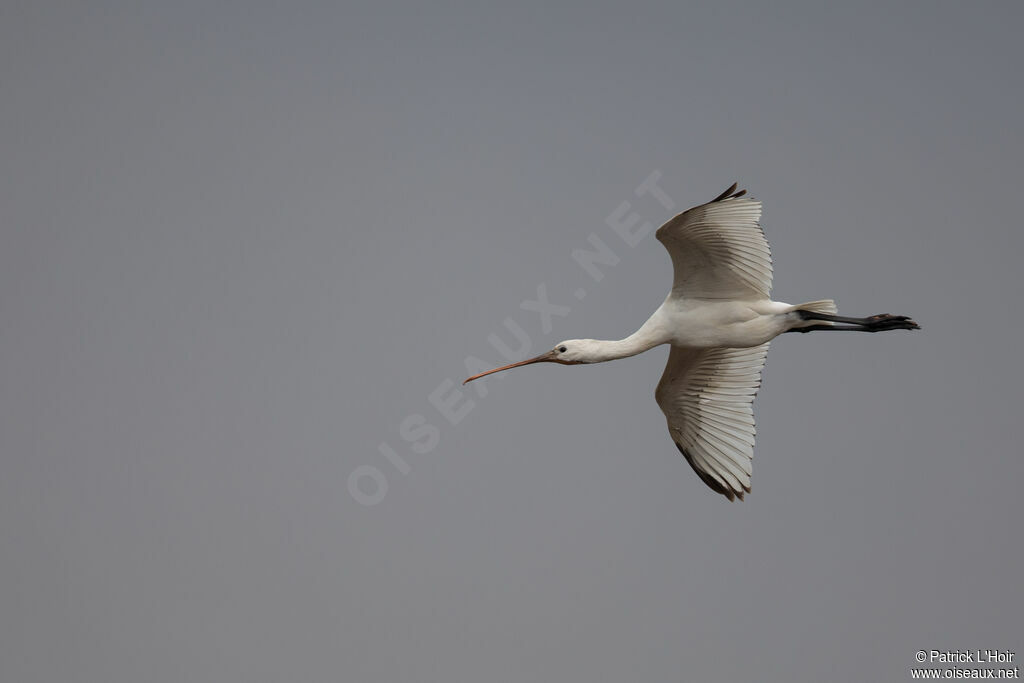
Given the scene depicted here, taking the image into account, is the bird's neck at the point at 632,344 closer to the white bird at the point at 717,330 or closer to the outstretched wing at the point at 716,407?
the white bird at the point at 717,330

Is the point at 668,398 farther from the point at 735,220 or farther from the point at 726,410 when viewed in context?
the point at 735,220

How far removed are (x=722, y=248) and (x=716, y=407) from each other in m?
1.57

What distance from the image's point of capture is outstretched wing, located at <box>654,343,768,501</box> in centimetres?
869

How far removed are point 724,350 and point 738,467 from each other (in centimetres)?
92

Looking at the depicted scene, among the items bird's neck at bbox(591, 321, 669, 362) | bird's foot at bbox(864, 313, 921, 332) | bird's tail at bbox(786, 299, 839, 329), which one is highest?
bird's neck at bbox(591, 321, 669, 362)

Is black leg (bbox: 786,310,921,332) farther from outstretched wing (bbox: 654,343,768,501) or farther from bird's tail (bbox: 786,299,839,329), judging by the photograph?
outstretched wing (bbox: 654,343,768,501)

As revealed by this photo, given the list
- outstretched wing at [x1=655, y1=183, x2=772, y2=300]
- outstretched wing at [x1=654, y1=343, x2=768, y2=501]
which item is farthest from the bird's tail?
outstretched wing at [x1=654, y1=343, x2=768, y2=501]

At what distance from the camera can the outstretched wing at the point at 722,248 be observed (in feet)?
25.0

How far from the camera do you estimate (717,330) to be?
805 centimetres

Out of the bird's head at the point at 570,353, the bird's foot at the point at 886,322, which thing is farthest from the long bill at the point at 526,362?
the bird's foot at the point at 886,322

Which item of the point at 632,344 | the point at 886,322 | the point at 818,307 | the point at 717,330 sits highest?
the point at 632,344

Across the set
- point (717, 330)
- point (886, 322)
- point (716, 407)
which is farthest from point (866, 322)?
point (716, 407)

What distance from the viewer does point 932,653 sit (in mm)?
9586

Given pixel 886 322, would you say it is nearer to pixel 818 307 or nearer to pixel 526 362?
pixel 818 307
